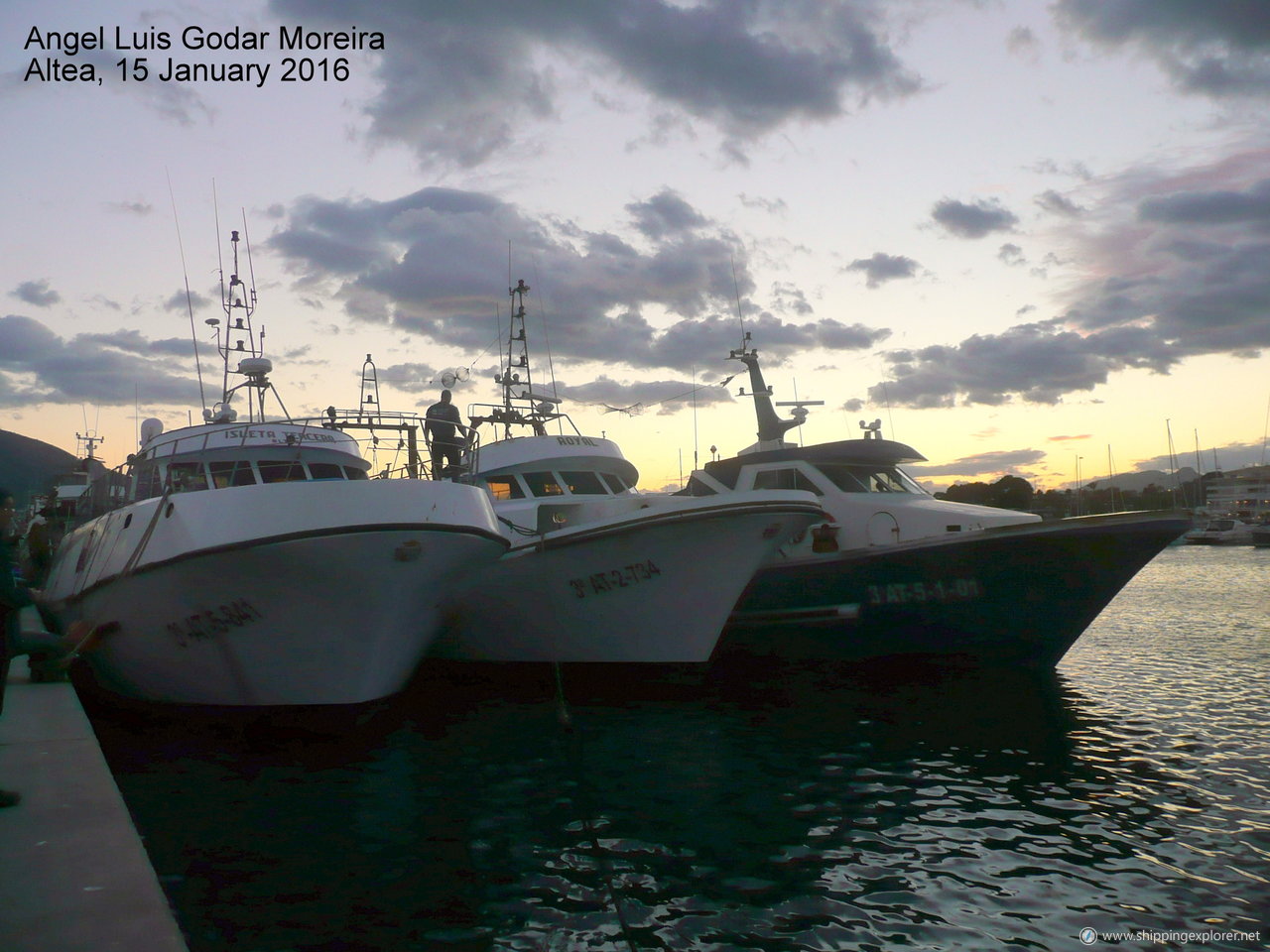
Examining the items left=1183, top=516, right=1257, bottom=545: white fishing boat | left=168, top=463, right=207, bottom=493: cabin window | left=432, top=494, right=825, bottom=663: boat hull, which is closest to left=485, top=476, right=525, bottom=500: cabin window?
left=432, top=494, right=825, bottom=663: boat hull

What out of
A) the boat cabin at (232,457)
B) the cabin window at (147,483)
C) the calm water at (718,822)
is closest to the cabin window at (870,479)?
the calm water at (718,822)

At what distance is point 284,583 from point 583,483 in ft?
22.9

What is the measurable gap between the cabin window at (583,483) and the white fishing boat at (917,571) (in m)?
2.74

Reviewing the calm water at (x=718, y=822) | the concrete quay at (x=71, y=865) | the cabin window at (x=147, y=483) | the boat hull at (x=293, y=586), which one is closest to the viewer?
the concrete quay at (x=71, y=865)

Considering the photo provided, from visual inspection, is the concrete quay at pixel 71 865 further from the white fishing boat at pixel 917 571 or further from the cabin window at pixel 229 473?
the white fishing boat at pixel 917 571

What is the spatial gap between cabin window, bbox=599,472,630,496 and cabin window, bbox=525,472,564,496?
875 mm

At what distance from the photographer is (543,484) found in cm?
1441

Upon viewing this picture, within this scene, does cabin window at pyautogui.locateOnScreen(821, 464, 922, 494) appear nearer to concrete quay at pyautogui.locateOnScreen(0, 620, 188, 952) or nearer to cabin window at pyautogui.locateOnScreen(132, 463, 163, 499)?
cabin window at pyautogui.locateOnScreen(132, 463, 163, 499)

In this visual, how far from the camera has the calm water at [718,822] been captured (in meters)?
4.88

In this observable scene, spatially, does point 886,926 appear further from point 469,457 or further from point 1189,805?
point 469,457

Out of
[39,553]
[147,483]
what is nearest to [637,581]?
[147,483]

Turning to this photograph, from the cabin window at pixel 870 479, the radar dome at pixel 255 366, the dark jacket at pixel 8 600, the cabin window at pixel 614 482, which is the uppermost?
the radar dome at pixel 255 366

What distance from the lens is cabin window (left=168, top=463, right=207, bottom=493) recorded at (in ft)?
31.8

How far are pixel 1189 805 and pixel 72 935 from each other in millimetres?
7416
